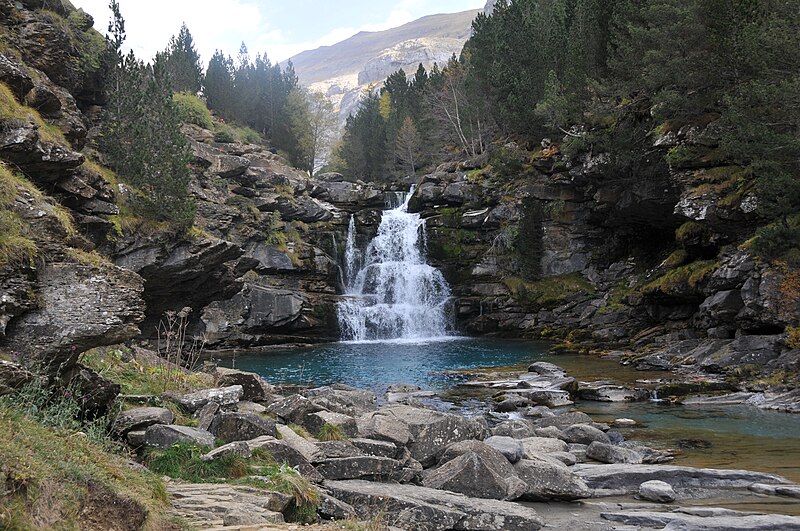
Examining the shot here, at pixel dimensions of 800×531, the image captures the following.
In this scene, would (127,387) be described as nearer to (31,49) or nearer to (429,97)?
(31,49)

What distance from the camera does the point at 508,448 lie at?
9133mm

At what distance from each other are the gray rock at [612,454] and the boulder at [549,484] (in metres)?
2.98

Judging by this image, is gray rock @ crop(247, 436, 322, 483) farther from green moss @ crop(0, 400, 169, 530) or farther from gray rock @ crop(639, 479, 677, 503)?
gray rock @ crop(639, 479, 677, 503)

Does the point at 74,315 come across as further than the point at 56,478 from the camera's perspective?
Yes

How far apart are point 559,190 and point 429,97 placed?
20233 millimetres

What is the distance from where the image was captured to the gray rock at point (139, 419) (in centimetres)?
677

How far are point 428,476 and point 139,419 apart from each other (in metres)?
3.87

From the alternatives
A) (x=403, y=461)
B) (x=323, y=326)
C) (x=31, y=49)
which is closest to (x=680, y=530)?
(x=403, y=461)

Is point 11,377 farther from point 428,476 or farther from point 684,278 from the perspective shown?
point 684,278

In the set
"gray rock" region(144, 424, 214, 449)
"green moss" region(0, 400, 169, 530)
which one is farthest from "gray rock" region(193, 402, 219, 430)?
"green moss" region(0, 400, 169, 530)

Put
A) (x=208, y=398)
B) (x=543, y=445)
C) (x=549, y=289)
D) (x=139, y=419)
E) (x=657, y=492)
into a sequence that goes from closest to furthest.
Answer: (x=139, y=419)
(x=657, y=492)
(x=208, y=398)
(x=543, y=445)
(x=549, y=289)

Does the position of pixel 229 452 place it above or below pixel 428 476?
above

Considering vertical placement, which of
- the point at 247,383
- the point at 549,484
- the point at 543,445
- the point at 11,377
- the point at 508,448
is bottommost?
the point at 543,445

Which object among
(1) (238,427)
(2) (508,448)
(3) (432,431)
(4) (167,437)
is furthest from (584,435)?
(4) (167,437)
